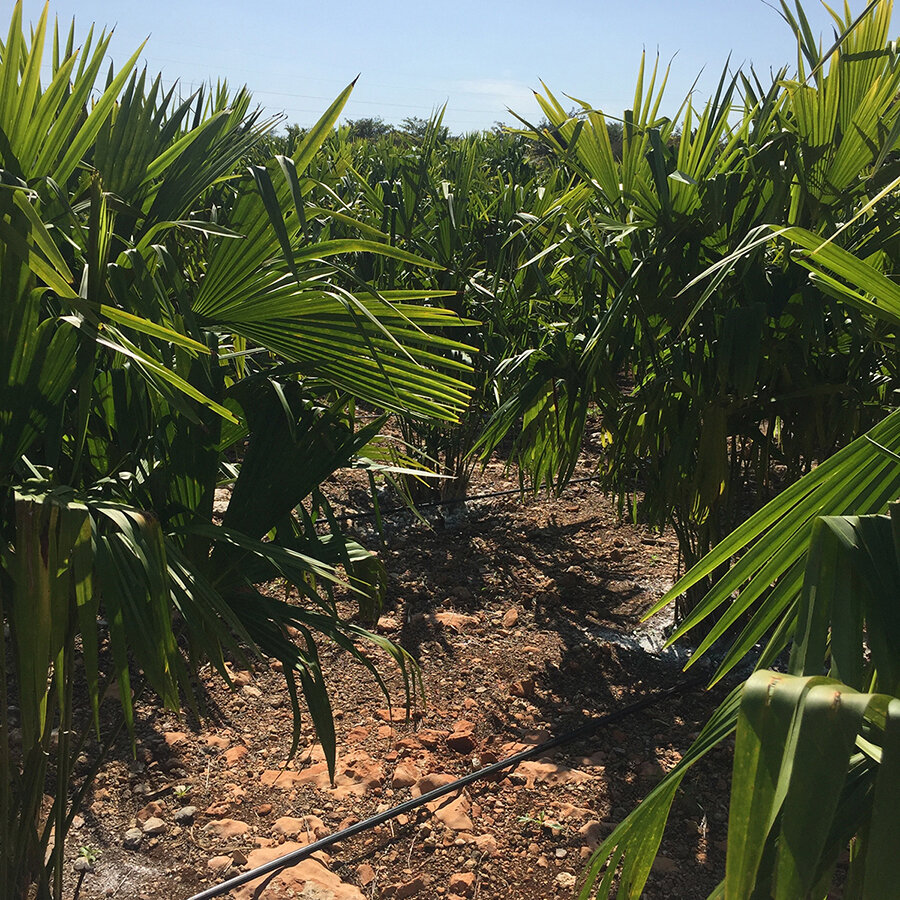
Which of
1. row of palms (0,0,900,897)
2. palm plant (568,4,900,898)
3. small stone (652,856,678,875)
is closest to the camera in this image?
palm plant (568,4,900,898)

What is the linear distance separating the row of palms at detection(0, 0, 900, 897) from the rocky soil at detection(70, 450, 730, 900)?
187 mm

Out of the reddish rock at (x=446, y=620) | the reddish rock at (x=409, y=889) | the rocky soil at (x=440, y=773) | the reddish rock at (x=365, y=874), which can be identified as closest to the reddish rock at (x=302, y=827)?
the rocky soil at (x=440, y=773)

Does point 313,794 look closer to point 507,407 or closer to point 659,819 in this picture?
point 507,407

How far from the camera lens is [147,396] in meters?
1.23

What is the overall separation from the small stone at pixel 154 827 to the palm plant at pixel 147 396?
1.59 ft

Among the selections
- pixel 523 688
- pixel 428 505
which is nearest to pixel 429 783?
pixel 523 688

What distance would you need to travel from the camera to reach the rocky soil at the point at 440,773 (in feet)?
5.57

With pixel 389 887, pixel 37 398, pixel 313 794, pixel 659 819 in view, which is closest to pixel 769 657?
pixel 659 819

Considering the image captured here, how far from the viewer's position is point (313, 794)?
6.37 ft

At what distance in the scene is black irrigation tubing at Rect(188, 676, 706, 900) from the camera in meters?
1.63

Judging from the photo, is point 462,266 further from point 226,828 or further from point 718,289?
point 226,828

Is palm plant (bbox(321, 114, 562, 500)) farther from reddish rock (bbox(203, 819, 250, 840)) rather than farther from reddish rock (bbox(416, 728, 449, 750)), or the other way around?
reddish rock (bbox(203, 819, 250, 840))

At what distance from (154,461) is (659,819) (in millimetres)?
851

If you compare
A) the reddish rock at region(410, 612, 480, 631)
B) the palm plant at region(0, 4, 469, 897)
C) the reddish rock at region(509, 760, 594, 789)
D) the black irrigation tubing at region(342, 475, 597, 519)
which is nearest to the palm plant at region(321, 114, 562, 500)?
the black irrigation tubing at region(342, 475, 597, 519)
